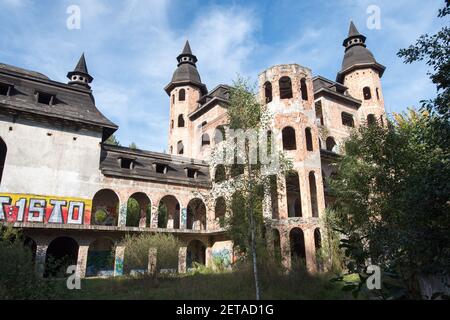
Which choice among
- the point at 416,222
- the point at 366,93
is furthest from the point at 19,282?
the point at 366,93

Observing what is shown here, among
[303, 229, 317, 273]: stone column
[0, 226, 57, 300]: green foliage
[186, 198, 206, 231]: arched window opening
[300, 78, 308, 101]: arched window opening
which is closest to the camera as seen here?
[0, 226, 57, 300]: green foliage

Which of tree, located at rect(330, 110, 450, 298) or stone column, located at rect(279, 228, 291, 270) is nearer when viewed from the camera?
tree, located at rect(330, 110, 450, 298)

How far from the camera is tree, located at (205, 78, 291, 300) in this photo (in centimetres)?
1514

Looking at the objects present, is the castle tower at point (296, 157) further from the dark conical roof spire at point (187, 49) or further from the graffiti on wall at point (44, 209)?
the dark conical roof spire at point (187, 49)

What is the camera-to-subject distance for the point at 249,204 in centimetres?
1476

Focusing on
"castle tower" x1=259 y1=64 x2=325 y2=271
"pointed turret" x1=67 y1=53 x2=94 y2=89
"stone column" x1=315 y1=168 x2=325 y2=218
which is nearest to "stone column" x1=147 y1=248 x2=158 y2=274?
"castle tower" x1=259 y1=64 x2=325 y2=271

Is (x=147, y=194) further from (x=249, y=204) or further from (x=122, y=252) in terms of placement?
(x=249, y=204)

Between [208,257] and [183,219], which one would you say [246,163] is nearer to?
[183,219]

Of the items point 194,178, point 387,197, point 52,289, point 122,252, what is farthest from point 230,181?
point 194,178

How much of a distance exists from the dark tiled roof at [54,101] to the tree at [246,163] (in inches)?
534

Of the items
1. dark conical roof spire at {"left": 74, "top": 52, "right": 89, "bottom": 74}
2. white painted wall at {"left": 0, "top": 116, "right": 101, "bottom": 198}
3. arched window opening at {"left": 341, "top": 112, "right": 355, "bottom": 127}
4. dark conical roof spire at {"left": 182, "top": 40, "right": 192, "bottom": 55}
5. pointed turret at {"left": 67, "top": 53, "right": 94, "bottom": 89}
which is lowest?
white painted wall at {"left": 0, "top": 116, "right": 101, "bottom": 198}

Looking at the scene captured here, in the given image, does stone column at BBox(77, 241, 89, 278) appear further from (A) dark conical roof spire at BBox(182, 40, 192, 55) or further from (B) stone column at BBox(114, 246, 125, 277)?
(A) dark conical roof spire at BBox(182, 40, 192, 55)

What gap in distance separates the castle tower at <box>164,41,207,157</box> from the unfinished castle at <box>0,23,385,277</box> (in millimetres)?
8516

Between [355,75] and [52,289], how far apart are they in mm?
37891
